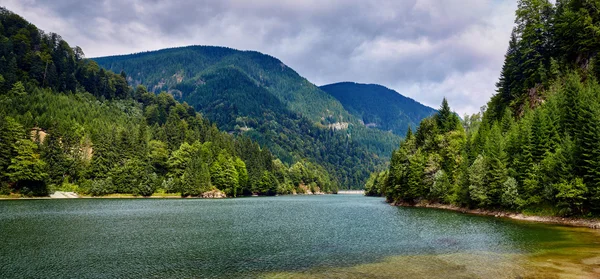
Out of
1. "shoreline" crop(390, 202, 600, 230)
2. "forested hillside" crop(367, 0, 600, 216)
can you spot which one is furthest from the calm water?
"forested hillside" crop(367, 0, 600, 216)

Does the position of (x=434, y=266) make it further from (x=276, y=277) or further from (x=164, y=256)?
(x=164, y=256)

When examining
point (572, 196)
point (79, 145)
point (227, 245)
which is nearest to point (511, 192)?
point (572, 196)

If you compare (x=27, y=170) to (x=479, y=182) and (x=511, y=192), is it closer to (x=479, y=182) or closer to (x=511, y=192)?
(x=479, y=182)

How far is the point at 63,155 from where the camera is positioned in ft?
442

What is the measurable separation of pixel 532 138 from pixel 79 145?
490 ft

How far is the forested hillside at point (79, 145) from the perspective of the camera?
11981 centimetres

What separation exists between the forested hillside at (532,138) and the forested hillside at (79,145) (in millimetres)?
86716

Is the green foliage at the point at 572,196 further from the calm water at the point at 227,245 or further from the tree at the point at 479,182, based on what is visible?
the tree at the point at 479,182

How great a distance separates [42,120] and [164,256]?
135 metres

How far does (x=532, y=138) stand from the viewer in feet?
230

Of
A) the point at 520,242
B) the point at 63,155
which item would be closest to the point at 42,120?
the point at 63,155

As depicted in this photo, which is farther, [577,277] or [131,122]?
[131,122]

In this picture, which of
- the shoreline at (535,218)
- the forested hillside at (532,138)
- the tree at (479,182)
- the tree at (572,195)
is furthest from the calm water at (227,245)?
the tree at (479,182)

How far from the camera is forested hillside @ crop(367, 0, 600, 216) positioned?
191ft
